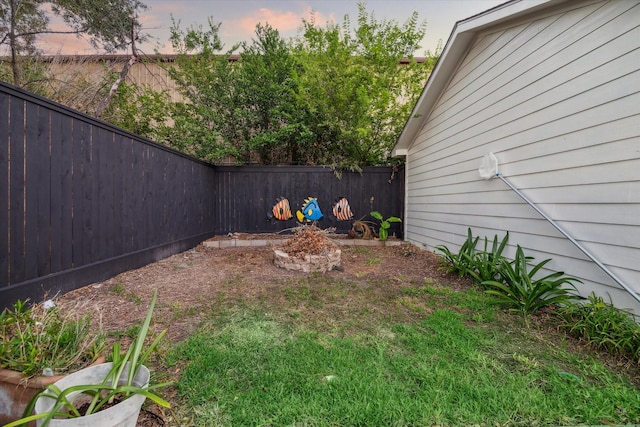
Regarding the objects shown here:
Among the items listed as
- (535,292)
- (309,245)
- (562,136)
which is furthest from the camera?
(309,245)

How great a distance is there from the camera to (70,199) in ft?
9.20

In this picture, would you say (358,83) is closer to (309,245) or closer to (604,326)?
(309,245)

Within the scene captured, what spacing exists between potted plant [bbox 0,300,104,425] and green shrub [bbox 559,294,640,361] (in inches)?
121

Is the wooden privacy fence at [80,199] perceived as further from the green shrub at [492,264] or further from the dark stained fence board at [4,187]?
the green shrub at [492,264]

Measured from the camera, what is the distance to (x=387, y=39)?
6988 mm

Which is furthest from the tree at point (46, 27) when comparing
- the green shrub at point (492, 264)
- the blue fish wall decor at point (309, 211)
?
the green shrub at point (492, 264)

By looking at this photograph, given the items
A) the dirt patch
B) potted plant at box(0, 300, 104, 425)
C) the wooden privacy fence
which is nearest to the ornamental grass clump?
potted plant at box(0, 300, 104, 425)

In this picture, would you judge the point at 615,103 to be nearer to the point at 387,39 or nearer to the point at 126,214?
the point at 126,214

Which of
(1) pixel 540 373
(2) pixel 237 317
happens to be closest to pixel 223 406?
(2) pixel 237 317

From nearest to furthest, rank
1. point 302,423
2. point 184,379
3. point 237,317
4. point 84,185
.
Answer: point 302,423 → point 184,379 → point 237,317 → point 84,185

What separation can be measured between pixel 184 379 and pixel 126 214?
9.69 ft

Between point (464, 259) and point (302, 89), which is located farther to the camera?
point (302, 89)

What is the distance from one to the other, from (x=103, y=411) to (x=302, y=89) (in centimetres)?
663

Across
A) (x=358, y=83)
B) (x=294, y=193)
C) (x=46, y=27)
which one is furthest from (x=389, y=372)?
(x=46, y=27)
